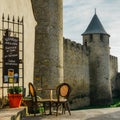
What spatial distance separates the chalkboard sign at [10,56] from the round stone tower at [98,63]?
21944 millimetres

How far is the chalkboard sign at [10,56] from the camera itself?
365 inches

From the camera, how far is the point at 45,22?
1934cm

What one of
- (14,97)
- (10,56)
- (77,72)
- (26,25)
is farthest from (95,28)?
(14,97)

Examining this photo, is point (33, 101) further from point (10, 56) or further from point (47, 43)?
point (47, 43)

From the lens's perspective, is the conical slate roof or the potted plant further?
the conical slate roof

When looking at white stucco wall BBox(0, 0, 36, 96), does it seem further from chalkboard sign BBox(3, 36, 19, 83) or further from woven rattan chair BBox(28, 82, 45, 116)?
chalkboard sign BBox(3, 36, 19, 83)

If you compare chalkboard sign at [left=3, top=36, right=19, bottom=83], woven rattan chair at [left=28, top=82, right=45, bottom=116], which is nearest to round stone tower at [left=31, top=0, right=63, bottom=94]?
→ woven rattan chair at [left=28, top=82, right=45, bottom=116]

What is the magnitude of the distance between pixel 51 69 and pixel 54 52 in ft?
2.83

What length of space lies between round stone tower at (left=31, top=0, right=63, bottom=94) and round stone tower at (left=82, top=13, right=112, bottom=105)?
39.9ft

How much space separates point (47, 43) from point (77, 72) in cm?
871

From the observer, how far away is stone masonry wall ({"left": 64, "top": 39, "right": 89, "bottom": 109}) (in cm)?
2562

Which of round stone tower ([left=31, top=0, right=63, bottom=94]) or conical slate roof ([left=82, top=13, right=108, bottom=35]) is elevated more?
conical slate roof ([left=82, top=13, right=108, bottom=35])

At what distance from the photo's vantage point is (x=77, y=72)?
90.9ft

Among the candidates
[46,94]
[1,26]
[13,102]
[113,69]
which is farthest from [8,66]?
[113,69]
